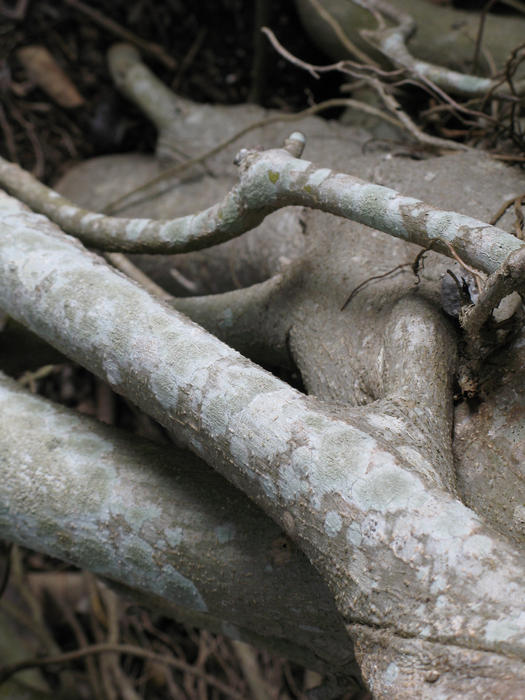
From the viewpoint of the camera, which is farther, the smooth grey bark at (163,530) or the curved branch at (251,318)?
the curved branch at (251,318)

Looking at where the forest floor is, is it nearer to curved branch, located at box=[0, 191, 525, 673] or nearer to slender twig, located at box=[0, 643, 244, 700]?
→ slender twig, located at box=[0, 643, 244, 700]

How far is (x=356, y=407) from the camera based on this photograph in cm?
86

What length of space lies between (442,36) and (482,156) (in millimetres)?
745

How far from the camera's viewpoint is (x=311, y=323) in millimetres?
1169

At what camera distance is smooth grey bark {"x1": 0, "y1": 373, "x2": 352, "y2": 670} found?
0.96 meters

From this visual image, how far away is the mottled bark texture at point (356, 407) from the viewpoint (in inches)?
26.5

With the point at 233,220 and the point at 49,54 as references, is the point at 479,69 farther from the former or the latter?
the point at 49,54

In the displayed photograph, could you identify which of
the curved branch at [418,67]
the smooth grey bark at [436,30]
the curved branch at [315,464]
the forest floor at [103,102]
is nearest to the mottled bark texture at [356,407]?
the curved branch at [315,464]

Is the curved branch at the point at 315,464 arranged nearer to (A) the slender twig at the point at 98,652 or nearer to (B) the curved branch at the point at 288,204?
(B) the curved branch at the point at 288,204

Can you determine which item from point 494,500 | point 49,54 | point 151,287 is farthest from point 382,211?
point 49,54

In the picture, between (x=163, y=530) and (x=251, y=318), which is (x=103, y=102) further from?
(x=163, y=530)

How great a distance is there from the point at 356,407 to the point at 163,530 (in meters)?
0.35

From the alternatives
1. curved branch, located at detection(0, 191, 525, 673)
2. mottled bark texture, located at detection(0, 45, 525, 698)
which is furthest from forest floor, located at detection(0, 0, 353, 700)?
curved branch, located at detection(0, 191, 525, 673)

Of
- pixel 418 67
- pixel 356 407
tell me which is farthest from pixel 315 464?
pixel 418 67
